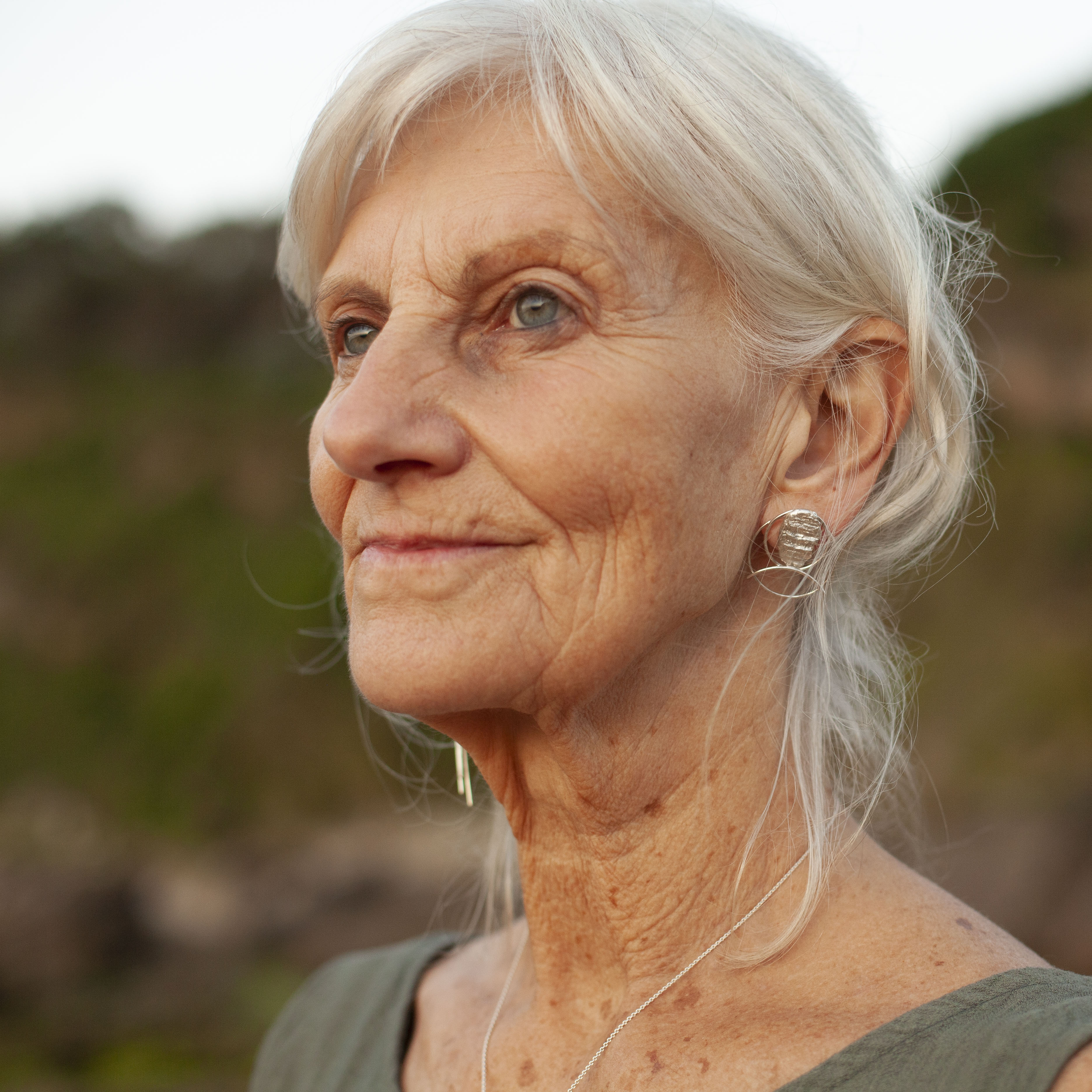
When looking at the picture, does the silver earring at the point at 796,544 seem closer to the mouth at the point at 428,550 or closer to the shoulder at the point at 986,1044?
the mouth at the point at 428,550

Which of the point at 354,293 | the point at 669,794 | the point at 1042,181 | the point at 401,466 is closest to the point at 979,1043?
the point at 669,794

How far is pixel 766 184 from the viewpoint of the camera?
6.06 feet

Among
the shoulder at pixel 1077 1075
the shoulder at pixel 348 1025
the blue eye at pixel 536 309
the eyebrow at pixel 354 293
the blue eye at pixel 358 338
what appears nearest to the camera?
the shoulder at pixel 1077 1075

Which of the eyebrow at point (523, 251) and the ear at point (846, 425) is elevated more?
the eyebrow at point (523, 251)

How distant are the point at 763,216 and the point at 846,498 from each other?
0.52 metres

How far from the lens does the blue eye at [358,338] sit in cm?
217

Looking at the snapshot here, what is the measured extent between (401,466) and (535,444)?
0.84 ft

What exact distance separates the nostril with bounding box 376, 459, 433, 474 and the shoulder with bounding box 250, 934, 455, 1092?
129 cm

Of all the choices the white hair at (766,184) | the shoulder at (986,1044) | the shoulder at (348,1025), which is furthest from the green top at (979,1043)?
the shoulder at (348,1025)

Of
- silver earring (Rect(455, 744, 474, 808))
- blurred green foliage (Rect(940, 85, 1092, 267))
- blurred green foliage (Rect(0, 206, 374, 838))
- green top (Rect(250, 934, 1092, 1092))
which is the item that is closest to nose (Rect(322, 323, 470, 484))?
silver earring (Rect(455, 744, 474, 808))

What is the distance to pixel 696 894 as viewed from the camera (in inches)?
77.1

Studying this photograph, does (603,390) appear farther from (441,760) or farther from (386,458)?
(441,760)

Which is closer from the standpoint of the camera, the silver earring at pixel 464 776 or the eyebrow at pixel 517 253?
the eyebrow at pixel 517 253

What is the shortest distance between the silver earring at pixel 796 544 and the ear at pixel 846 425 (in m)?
0.02
